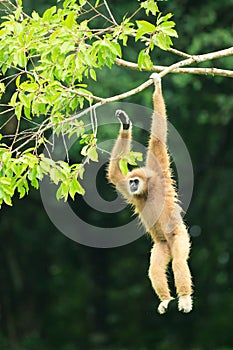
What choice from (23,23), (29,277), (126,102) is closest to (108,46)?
(23,23)

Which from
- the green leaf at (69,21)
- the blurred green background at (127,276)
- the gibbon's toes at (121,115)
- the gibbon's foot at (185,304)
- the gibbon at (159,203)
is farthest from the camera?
the blurred green background at (127,276)

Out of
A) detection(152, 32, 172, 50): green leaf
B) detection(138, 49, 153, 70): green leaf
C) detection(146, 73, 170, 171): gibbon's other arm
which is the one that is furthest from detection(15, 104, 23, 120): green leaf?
detection(146, 73, 170, 171): gibbon's other arm

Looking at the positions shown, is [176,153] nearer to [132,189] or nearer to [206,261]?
[206,261]

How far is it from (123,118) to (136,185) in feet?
3.60

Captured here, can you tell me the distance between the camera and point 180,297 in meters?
8.35

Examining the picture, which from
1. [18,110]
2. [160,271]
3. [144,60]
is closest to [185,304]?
[160,271]

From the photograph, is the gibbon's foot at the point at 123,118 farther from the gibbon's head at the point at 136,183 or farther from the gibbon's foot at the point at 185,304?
the gibbon's foot at the point at 185,304

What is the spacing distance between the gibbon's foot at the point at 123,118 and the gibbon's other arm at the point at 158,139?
44cm

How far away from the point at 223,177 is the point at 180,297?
947 centimetres

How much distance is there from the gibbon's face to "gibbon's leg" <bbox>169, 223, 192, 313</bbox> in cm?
66

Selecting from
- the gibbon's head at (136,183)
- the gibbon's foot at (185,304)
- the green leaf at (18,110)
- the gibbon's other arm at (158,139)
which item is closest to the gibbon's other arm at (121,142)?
the gibbon's head at (136,183)

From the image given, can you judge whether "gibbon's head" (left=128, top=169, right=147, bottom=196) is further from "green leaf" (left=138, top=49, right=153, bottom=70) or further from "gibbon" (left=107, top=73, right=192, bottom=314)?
"green leaf" (left=138, top=49, right=153, bottom=70)

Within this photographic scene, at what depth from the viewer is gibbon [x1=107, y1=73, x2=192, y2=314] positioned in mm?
8367

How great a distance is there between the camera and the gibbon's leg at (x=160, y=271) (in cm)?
848
